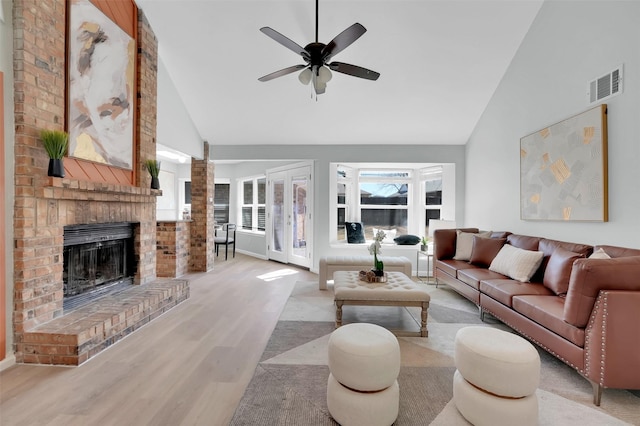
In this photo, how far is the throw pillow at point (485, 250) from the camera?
12.8 ft

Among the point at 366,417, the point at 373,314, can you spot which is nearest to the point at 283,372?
the point at 366,417

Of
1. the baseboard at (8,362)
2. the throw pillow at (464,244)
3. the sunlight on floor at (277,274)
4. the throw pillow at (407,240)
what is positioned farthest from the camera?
the throw pillow at (407,240)

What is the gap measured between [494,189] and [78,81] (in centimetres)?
533

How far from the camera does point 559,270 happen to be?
2.72 metres

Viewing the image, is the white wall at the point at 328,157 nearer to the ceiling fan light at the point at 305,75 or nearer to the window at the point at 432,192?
the window at the point at 432,192

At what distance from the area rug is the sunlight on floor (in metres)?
1.96

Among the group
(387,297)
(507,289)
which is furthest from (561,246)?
(387,297)

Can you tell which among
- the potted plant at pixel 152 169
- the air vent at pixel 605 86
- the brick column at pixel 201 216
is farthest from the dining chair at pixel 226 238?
the air vent at pixel 605 86

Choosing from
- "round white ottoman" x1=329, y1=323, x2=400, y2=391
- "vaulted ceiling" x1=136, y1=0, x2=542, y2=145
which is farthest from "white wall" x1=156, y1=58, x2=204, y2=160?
"round white ottoman" x1=329, y1=323, x2=400, y2=391

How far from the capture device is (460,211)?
18.0 feet

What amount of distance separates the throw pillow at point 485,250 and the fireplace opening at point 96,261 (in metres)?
4.45

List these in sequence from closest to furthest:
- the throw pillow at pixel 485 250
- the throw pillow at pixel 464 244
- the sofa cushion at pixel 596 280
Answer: the sofa cushion at pixel 596 280 < the throw pillow at pixel 485 250 < the throw pillow at pixel 464 244

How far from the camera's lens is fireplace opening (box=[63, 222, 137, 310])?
2.78m

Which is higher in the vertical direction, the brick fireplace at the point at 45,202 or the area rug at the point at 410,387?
the brick fireplace at the point at 45,202
